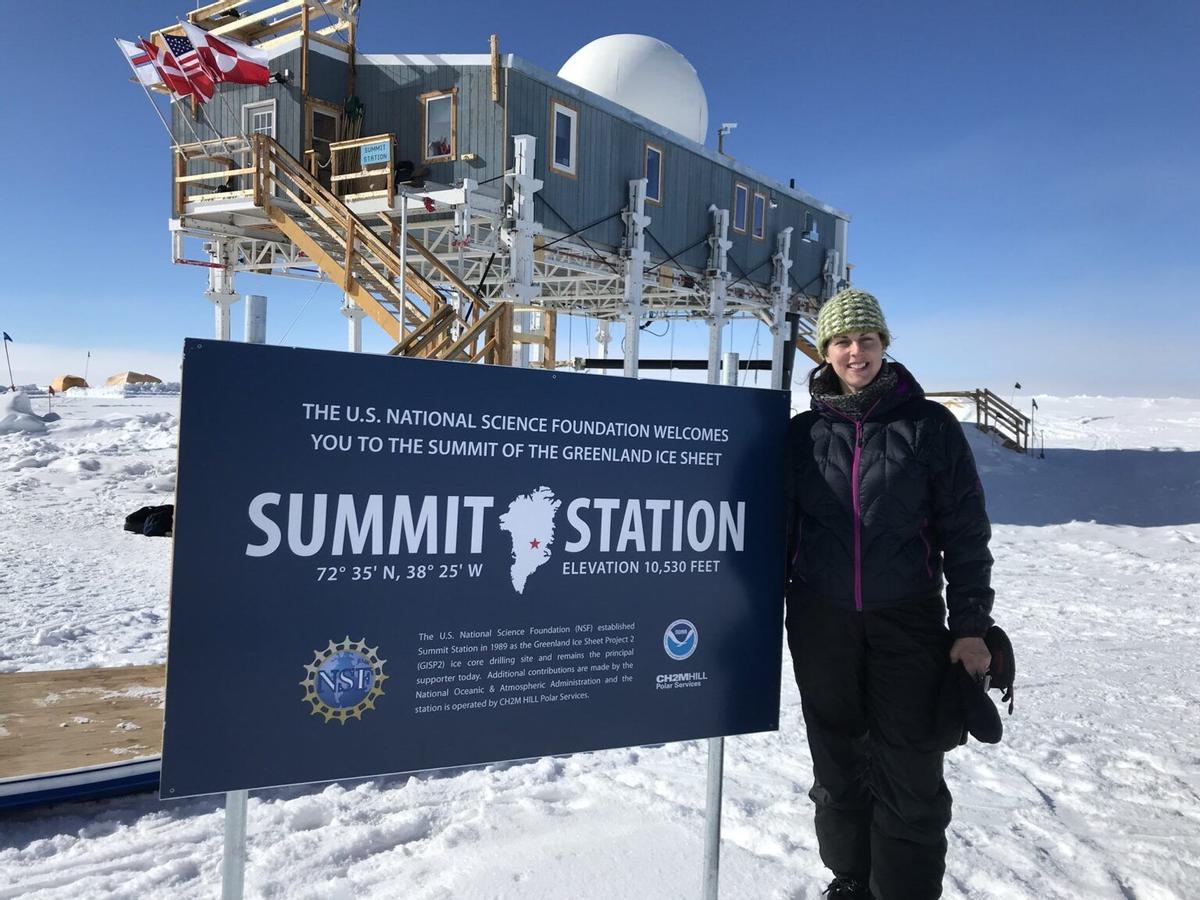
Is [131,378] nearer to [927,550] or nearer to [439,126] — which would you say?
[439,126]

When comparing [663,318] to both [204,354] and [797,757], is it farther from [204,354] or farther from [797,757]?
[204,354]

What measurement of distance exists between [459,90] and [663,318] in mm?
14591

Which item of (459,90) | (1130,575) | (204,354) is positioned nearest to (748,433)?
(204,354)

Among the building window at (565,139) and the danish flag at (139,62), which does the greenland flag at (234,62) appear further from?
the building window at (565,139)

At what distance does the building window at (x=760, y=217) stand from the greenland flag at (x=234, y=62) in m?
12.7

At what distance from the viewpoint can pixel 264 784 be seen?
2.37 meters

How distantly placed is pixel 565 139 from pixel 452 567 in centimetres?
1470

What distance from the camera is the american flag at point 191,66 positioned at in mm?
14008

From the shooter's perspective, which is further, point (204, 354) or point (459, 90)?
point (459, 90)

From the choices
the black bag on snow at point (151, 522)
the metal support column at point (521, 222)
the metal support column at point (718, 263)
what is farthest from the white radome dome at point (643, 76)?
the black bag on snow at point (151, 522)

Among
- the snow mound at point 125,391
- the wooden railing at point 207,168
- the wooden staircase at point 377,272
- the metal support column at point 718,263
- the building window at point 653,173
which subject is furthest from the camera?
the snow mound at point 125,391

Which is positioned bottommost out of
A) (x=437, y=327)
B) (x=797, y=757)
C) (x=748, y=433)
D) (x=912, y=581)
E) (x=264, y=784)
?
(x=797, y=757)

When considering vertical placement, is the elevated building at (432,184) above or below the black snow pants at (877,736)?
above

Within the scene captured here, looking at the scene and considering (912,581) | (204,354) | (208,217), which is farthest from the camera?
(208,217)
